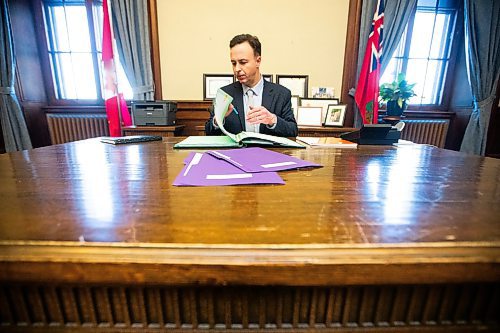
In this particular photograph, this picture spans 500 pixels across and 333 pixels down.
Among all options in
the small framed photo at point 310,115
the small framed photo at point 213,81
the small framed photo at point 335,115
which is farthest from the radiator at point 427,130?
the small framed photo at point 213,81

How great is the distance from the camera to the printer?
244cm

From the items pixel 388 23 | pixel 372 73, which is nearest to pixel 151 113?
pixel 372 73

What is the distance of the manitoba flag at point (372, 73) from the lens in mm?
2591

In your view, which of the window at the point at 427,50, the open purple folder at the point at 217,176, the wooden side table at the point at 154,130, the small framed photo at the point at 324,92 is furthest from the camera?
the window at the point at 427,50

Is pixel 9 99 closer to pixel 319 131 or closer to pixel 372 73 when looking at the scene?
pixel 319 131

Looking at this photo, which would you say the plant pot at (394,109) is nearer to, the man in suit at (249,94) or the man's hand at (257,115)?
the man in suit at (249,94)

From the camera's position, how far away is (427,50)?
3.12 m

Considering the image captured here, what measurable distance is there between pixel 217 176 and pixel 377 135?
921 mm

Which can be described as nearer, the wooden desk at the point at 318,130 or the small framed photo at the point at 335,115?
the wooden desk at the point at 318,130

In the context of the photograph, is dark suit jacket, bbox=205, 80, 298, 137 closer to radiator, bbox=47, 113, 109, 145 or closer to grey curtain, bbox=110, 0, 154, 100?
grey curtain, bbox=110, 0, 154, 100

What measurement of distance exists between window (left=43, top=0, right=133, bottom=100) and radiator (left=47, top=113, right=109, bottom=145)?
29 cm

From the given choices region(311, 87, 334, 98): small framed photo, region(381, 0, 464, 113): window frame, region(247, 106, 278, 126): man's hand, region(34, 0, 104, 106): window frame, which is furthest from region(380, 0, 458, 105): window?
region(34, 0, 104, 106): window frame

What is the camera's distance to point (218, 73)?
284 cm

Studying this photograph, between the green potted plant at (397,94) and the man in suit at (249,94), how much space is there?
4.97ft
